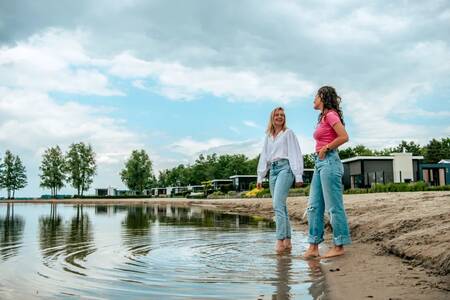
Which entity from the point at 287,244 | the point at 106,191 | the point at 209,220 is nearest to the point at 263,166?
the point at 287,244

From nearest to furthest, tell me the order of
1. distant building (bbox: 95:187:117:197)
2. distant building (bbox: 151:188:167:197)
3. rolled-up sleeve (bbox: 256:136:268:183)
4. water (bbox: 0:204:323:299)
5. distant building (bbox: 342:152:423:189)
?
water (bbox: 0:204:323:299), rolled-up sleeve (bbox: 256:136:268:183), distant building (bbox: 342:152:423:189), distant building (bbox: 95:187:117:197), distant building (bbox: 151:188:167:197)

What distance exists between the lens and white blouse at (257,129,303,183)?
564 cm

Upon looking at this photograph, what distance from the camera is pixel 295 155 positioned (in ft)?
18.7

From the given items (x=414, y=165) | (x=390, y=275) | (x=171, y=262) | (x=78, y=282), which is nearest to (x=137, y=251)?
(x=171, y=262)

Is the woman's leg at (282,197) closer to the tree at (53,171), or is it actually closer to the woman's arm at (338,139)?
the woman's arm at (338,139)

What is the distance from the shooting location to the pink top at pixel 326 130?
5016 millimetres

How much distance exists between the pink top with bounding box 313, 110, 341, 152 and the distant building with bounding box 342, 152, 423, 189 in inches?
1387

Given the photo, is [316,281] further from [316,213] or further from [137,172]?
[137,172]

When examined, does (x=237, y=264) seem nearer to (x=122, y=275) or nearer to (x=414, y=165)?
(x=122, y=275)

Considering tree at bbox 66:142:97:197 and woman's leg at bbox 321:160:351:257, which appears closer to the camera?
woman's leg at bbox 321:160:351:257

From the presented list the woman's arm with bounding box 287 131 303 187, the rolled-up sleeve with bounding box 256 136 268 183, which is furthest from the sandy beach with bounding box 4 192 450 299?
the rolled-up sleeve with bounding box 256 136 268 183

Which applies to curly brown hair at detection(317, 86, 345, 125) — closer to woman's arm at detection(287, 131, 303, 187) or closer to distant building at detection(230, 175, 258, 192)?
woman's arm at detection(287, 131, 303, 187)

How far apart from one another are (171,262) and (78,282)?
50.7 inches

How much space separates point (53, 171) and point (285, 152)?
8827 centimetres
